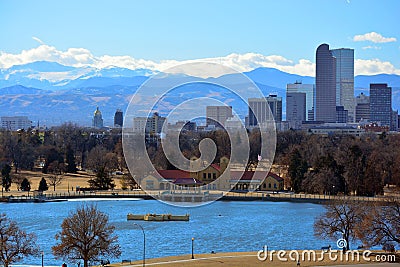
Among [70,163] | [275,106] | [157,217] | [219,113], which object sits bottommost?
[157,217]

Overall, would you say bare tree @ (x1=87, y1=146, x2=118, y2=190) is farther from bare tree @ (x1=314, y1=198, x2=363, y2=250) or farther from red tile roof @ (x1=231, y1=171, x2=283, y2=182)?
bare tree @ (x1=314, y1=198, x2=363, y2=250)

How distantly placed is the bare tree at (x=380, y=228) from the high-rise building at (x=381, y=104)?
11535 cm

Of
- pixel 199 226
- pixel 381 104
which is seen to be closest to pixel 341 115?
pixel 381 104

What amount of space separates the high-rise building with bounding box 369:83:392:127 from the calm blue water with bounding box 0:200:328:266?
102 metres

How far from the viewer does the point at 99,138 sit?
6525 centimetres

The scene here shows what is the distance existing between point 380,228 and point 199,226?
33.0 feet

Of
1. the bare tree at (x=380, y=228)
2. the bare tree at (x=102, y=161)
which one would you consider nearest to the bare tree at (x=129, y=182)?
the bare tree at (x=102, y=161)

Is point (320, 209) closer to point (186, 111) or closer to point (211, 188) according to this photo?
point (211, 188)

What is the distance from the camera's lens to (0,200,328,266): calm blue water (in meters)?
23.7


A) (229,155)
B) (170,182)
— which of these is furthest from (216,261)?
(229,155)

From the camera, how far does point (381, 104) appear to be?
135875 mm

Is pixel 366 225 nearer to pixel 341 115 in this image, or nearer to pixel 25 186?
pixel 25 186

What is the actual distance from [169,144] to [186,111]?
125ft

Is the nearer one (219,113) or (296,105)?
(219,113)
